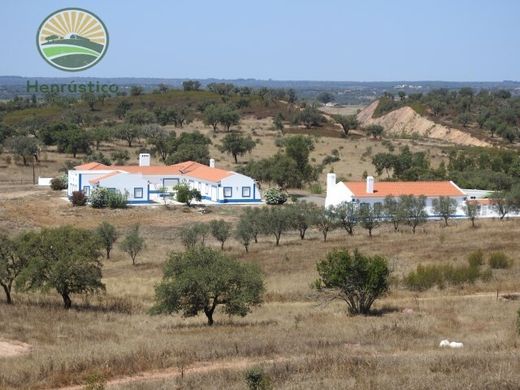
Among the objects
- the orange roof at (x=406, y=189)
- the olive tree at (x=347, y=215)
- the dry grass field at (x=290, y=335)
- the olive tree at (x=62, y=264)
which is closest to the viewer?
the dry grass field at (x=290, y=335)

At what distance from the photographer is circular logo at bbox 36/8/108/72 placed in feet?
161

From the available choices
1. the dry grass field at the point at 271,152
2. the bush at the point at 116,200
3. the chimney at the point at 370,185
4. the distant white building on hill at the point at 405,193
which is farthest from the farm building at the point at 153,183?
the chimney at the point at 370,185

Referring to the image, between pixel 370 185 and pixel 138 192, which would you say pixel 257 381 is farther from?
pixel 138 192

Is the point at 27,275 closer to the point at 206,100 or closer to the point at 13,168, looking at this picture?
the point at 13,168

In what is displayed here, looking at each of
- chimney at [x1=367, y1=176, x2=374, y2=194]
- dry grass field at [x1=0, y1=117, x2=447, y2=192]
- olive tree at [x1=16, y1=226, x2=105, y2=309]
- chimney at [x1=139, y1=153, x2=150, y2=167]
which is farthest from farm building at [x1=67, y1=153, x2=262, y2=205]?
olive tree at [x1=16, y1=226, x2=105, y2=309]

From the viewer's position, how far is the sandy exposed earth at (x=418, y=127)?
118 metres

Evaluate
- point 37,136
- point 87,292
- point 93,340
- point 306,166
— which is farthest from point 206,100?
point 93,340

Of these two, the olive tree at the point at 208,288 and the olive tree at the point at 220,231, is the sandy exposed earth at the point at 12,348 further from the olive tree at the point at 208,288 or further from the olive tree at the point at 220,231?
the olive tree at the point at 220,231

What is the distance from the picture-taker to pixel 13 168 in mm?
79125

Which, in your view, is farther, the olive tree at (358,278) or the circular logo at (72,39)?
the circular logo at (72,39)

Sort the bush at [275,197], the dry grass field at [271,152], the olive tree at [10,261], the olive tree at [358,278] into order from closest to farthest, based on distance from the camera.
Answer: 1. the olive tree at [358,278]
2. the olive tree at [10,261]
3. the bush at [275,197]
4. the dry grass field at [271,152]

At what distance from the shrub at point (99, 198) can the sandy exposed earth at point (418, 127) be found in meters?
66.6

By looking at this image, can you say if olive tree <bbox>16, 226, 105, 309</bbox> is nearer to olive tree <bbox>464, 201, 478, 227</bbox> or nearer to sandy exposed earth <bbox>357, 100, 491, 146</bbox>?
olive tree <bbox>464, 201, 478, 227</bbox>

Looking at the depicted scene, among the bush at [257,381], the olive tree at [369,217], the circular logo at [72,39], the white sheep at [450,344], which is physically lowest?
the olive tree at [369,217]
